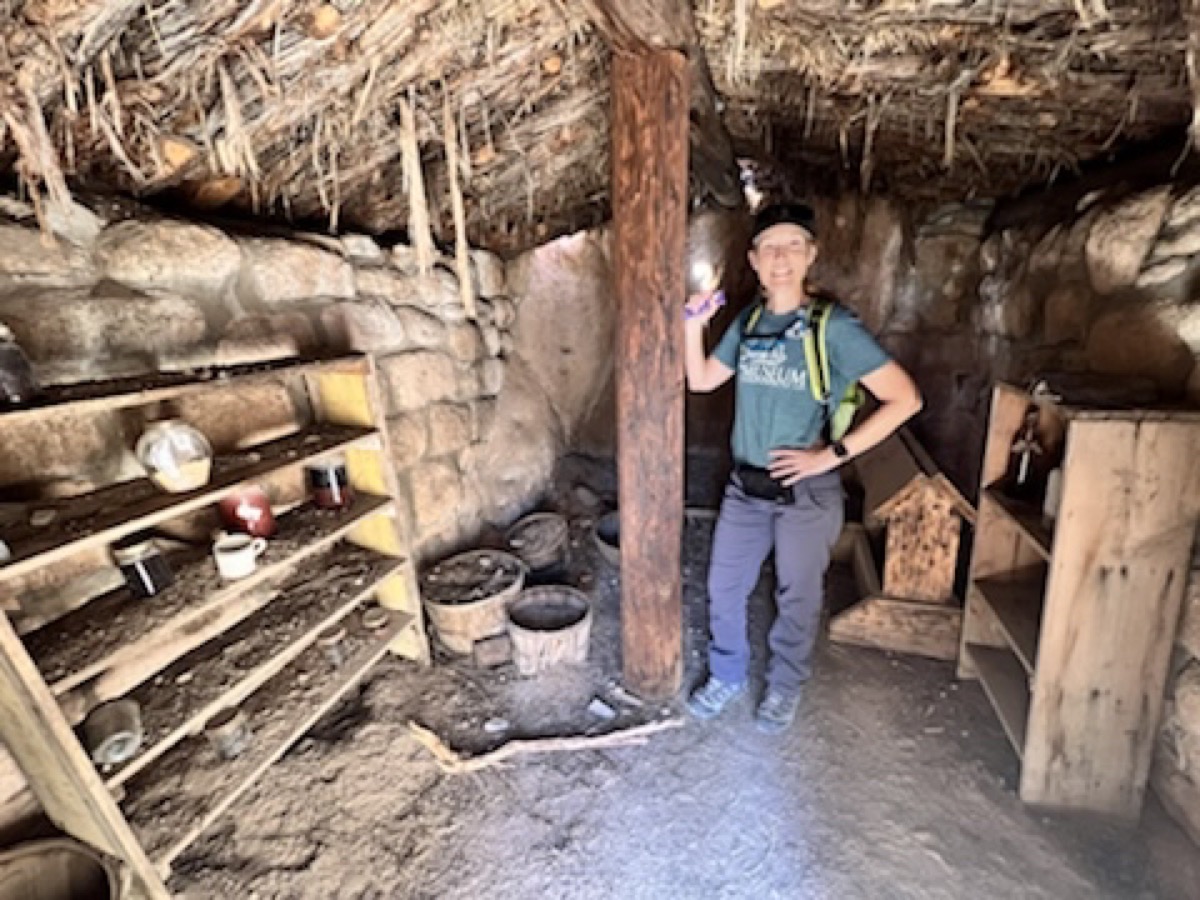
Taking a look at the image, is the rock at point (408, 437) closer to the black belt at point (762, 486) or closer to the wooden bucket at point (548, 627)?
the wooden bucket at point (548, 627)

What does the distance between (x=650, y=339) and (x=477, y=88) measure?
3.04 feet

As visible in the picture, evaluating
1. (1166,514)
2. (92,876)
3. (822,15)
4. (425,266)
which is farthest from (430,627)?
(822,15)

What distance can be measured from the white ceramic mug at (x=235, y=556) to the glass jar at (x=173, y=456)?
A: 18 cm

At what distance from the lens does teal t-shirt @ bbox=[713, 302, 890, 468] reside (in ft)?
5.13

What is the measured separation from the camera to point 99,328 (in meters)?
1.38

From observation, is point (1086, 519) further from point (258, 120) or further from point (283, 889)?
point (258, 120)

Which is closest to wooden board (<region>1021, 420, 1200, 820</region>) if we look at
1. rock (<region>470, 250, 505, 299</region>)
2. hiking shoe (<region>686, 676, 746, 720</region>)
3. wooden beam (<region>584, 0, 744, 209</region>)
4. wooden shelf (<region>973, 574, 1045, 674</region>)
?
wooden shelf (<region>973, 574, 1045, 674</region>)

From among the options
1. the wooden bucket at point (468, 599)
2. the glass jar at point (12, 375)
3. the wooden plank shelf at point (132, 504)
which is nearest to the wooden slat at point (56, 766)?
the wooden plank shelf at point (132, 504)

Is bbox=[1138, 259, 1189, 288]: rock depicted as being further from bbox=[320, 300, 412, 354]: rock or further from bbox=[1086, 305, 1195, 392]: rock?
bbox=[320, 300, 412, 354]: rock

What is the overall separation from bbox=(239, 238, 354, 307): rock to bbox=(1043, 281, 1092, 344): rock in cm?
239

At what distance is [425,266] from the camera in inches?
86.4

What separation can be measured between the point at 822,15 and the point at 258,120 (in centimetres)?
149

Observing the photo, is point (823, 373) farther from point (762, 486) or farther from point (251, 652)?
point (251, 652)

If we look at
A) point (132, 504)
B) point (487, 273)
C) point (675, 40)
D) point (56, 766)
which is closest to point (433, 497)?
point (487, 273)
